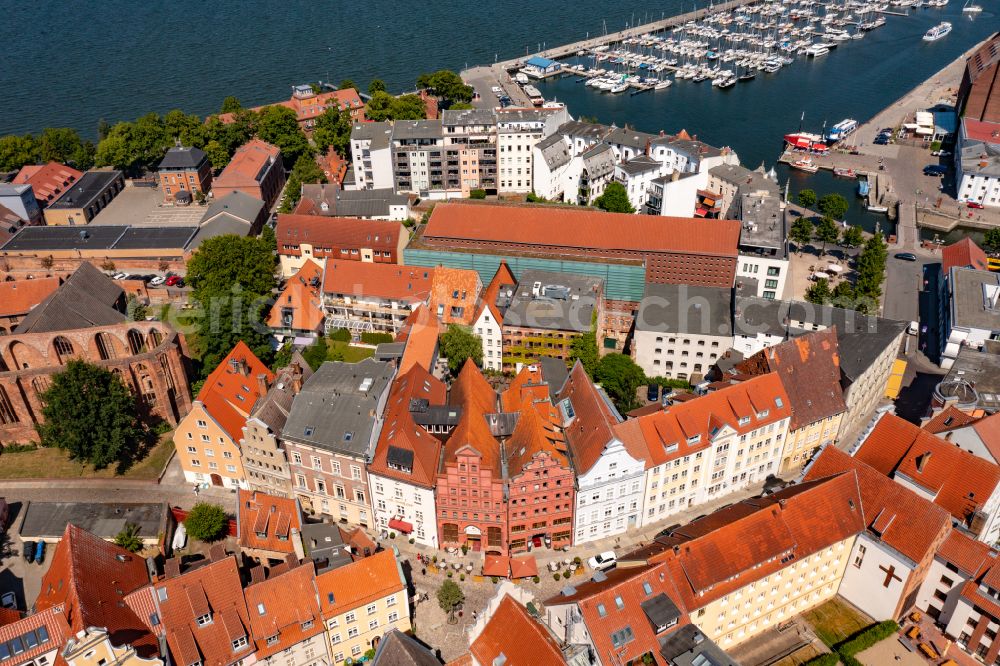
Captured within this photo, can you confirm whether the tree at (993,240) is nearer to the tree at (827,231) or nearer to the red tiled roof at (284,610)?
the tree at (827,231)

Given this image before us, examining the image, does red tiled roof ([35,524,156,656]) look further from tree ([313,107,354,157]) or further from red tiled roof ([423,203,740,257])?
tree ([313,107,354,157])

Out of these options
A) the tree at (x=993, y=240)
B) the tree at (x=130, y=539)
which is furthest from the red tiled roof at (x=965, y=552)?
the tree at (x=993, y=240)

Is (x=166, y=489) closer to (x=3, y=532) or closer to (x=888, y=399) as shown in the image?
(x=3, y=532)

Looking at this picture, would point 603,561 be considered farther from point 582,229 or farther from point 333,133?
point 333,133

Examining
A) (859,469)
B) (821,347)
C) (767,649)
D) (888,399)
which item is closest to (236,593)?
(767,649)

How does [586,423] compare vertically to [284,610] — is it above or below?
above

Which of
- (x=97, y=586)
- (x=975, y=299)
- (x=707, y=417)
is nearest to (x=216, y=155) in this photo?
(x=97, y=586)

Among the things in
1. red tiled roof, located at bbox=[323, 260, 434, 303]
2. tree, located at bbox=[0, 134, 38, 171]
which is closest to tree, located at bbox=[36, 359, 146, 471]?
red tiled roof, located at bbox=[323, 260, 434, 303]

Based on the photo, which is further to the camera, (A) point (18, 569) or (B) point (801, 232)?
(B) point (801, 232)
